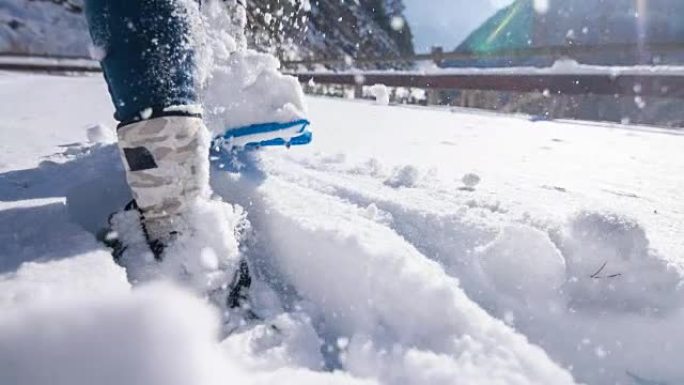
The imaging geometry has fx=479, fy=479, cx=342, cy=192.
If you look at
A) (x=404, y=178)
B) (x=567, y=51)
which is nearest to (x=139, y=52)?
(x=404, y=178)

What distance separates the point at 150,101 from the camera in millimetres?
846

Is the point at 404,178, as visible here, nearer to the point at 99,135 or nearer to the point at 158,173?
the point at 158,173

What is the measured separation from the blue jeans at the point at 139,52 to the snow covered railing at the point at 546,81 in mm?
4126

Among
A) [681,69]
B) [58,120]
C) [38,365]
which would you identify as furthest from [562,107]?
[38,365]

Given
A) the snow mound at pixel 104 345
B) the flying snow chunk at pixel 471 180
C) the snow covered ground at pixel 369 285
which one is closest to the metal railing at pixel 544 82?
the snow covered ground at pixel 369 285

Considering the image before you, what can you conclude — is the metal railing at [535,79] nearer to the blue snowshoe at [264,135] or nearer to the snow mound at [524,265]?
the blue snowshoe at [264,135]

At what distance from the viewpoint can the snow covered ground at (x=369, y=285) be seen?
53 centimetres

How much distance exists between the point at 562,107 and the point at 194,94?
16.2 feet

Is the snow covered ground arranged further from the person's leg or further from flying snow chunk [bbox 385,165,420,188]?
the person's leg

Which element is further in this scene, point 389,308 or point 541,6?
point 541,6

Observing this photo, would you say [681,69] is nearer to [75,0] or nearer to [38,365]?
[38,365]

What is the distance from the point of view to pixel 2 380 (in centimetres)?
44

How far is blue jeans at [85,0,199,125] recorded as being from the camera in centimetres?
83

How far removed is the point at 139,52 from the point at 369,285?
A: 1.87 feet
